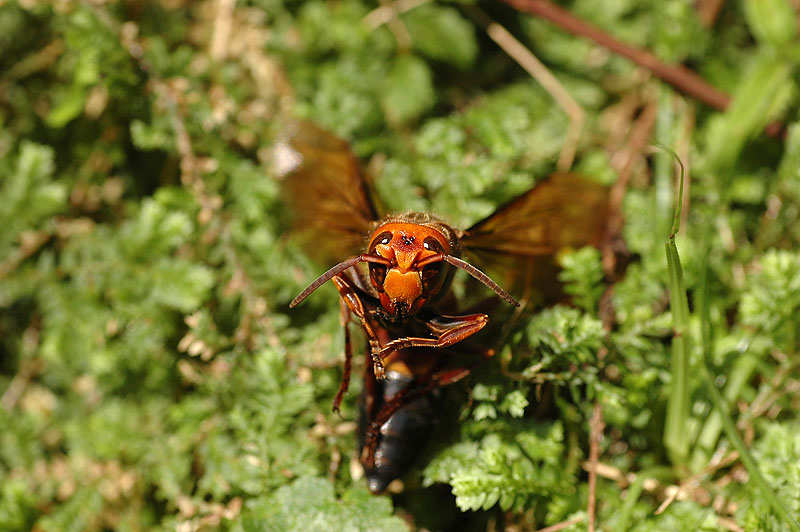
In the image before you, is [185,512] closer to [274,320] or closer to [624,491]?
[274,320]

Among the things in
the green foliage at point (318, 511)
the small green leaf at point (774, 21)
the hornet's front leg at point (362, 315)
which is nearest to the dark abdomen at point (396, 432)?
the green foliage at point (318, 511)

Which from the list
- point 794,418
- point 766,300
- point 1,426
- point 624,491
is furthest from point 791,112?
point 1,426

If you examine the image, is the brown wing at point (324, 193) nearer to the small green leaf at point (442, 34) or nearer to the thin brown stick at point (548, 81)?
the small green leaf at point (442, 34)

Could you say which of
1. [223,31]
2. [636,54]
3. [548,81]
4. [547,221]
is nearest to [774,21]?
[636,54]

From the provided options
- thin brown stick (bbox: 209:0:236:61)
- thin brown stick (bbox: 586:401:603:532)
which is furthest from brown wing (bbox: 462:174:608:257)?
thin brown stick (bbox: 209:0:236:61)

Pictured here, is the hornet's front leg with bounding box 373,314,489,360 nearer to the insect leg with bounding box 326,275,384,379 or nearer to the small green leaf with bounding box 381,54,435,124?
the insect leg with bounding box 326,275,384,379

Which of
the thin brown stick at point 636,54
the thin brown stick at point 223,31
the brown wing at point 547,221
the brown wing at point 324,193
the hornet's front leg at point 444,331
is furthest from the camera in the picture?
the thin brown stick at point 223,31

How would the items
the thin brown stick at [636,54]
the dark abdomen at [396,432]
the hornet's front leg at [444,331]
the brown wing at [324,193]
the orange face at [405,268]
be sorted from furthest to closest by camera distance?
the thin brown stick at [636,54] → the brown wing at [324,193] → the dark abdomen at [396,432] → the hornet's front leg at [444,331] → the orange face at [405,268]

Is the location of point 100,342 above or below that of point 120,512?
above
